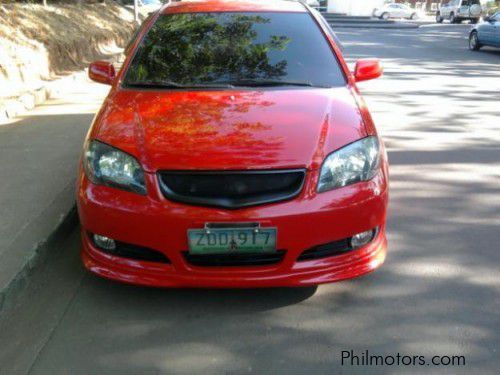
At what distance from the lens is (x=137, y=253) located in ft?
10.2

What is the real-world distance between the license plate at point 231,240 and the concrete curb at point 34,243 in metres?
1.13

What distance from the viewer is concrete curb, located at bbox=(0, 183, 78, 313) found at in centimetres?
328

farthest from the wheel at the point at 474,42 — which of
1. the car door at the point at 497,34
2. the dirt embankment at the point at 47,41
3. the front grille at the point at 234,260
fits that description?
the front grille at the point at 234,260

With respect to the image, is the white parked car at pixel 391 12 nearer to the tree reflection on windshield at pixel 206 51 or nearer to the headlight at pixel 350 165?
the tree reflection on windshield at pixel 206 51

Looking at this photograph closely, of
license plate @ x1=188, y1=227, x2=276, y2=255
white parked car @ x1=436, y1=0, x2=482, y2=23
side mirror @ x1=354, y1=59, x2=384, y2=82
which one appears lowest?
white parked car @ x1=436, y1=0, x2=482, y2=23

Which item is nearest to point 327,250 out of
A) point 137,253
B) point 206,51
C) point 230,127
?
point 230,127

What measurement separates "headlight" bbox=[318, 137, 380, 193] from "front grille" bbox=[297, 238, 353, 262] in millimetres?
311

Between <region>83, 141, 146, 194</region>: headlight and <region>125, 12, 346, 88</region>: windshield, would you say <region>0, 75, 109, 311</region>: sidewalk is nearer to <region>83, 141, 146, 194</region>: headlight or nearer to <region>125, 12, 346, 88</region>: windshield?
<region>83, 141, 146, 194</region>: headlight

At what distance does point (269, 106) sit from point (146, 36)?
1.52 metres

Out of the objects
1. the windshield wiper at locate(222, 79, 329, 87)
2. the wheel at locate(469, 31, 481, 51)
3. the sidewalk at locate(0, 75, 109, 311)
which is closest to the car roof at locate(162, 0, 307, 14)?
the windshield wiper at locate(222, 79, 329, 87)

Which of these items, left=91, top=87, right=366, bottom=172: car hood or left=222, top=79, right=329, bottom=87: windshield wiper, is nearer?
left=91, top=87, right=366, bottom=172: car hood

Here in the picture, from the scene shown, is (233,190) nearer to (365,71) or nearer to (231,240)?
(231,240)

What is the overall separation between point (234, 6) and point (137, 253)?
2.56 metres

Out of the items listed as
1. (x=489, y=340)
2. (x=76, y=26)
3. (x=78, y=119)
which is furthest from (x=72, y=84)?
(x=489, y=340)
